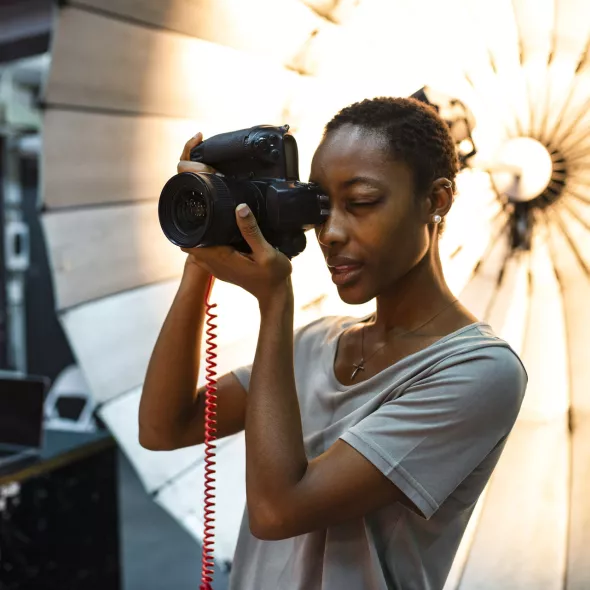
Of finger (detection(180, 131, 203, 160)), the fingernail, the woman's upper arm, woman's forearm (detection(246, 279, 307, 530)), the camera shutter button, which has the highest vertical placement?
the camera shutter button

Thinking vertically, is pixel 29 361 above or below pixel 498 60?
below

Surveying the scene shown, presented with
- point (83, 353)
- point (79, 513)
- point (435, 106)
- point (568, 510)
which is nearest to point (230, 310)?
point (83, 353)

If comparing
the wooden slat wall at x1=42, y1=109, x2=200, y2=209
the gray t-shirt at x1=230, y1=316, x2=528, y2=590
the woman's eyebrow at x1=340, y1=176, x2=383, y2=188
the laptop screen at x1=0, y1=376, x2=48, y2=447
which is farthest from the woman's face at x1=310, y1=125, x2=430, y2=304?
the laptop screen at x1=0, y1=376, x2=48, y2=447

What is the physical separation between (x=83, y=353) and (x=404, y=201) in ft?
2.40

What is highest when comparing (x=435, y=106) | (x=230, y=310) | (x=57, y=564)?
(x=435, y=106)

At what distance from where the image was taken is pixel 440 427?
2.45 ft

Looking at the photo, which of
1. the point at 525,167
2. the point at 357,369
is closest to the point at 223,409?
the point at 357,369

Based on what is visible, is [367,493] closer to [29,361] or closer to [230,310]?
[230,310]

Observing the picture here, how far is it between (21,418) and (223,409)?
1426 millimetres

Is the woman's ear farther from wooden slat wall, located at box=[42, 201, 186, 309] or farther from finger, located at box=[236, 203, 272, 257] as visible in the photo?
wooden slat wall, located at box=[42, 201, 186, 309]

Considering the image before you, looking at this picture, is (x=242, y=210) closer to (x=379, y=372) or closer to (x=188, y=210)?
(x=188, y=210)

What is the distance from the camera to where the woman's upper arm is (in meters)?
1.07

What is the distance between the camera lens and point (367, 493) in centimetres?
74

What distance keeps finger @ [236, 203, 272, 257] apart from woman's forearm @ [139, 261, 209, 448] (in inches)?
8.7
